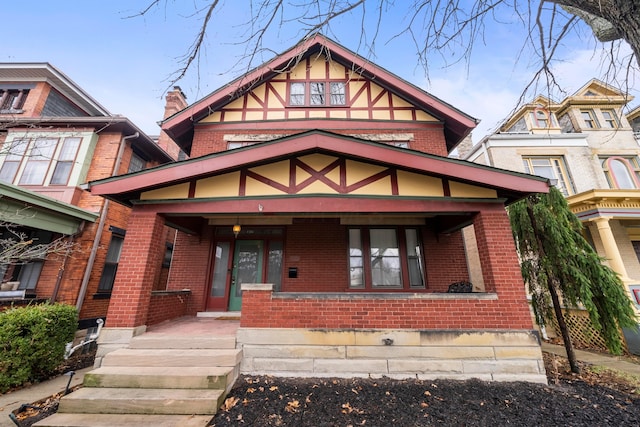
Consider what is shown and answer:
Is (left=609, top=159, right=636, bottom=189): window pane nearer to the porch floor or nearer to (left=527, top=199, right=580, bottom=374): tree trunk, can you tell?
(left=527, top=199, right=580, bottom=374): tree trunk

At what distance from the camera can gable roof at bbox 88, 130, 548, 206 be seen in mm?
4953

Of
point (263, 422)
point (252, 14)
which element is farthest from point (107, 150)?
point (263, 422)

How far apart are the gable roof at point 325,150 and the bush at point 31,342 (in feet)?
8.25

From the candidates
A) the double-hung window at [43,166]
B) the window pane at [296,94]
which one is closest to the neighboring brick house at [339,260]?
the window pane at [296,94]

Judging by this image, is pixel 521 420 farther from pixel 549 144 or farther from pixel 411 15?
pixel 549 144

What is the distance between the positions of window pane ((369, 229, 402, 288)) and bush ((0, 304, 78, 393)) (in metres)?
6.98

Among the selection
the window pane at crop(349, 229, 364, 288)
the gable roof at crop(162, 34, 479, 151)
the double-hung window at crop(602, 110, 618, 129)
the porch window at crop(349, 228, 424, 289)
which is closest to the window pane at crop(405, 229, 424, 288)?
the porch window at crop(349, 228, 424, 289)

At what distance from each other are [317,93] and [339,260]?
581 centimetres

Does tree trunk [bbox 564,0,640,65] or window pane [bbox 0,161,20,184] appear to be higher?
window pane [bbox 0,161,20,184]

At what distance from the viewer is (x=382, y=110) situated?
8.73 m

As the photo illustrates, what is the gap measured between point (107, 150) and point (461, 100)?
1100cm

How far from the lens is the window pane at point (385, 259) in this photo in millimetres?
7273

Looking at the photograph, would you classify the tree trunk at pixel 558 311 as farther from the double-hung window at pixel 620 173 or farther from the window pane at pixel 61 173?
the window pane at pixel 61 173

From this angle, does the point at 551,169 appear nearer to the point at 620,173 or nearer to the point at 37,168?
the point at 620,173
